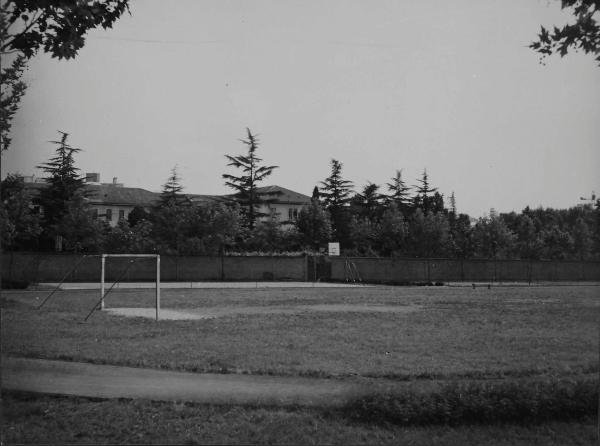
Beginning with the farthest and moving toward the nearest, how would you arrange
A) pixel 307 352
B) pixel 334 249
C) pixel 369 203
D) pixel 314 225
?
pixel 369 203, pixel 314 225, pixel 334 249, pixel 307 352

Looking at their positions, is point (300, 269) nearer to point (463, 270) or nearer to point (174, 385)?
point (463, 270)

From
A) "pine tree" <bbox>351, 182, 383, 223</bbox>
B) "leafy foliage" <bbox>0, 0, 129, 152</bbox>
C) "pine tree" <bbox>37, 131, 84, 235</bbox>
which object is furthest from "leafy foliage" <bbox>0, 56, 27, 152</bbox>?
"pine tree" <bbox>351, 182, 383, 223</bbox>

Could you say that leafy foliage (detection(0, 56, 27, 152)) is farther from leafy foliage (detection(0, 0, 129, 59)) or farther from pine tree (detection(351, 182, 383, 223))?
pine tree (detection(351, 182, 383, 223))

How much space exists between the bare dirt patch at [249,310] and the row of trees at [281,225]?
1705cm

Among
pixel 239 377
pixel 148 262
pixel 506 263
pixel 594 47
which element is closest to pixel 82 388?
pixel 239 377

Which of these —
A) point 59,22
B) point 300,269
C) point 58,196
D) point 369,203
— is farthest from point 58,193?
point 59,22

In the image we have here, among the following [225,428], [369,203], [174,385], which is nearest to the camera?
[225,428]

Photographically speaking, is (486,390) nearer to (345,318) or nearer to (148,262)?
(345,318)

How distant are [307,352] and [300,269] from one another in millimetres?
37234

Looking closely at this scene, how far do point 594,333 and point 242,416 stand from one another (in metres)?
11.5

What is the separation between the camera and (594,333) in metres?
14.5

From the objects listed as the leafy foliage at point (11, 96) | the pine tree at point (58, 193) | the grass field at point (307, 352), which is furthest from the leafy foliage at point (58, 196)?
the leafy foliage at point (11, 96)

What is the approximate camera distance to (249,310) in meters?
19.8

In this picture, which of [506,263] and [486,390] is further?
[506,263]
